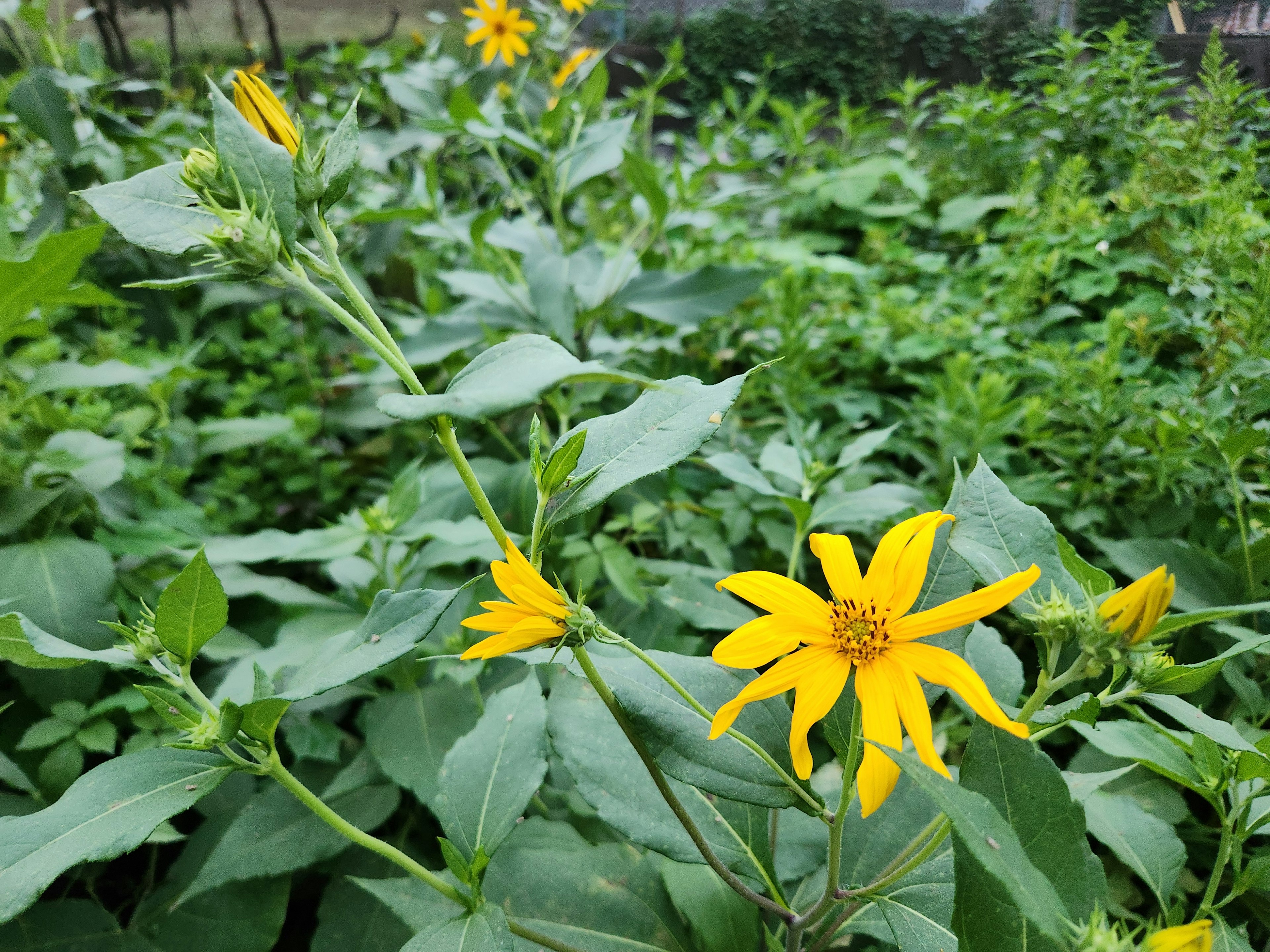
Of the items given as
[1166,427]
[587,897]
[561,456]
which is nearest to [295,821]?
[587,897]

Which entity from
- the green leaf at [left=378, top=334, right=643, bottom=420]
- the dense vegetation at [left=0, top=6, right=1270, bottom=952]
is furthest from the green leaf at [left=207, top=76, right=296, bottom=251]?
the green leaf at [left=378, top=334, right=643, bottom=420]

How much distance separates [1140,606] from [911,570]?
117 mm

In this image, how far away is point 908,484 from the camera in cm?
120

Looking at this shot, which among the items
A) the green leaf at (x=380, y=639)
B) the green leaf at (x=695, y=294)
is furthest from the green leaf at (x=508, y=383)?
the green leaf at (x=695, y=294)

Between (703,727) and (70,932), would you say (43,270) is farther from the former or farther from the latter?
(703,727)

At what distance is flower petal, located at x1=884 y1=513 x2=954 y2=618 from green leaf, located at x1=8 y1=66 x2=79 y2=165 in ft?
6.07

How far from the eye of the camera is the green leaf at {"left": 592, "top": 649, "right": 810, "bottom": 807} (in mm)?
488

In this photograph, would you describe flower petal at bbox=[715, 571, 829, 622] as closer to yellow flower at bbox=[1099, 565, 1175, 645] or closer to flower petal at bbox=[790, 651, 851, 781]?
flower petal at bbox=[790, 651, 851, 781]

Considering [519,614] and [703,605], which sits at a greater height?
[519,614]

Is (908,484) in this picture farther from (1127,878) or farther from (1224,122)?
(1224,122)

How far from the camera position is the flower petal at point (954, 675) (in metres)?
0.37

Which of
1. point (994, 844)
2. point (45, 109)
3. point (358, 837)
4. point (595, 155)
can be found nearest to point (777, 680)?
point (994, 844)

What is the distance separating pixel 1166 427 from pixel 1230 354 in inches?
9.4

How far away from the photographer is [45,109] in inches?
57.2
